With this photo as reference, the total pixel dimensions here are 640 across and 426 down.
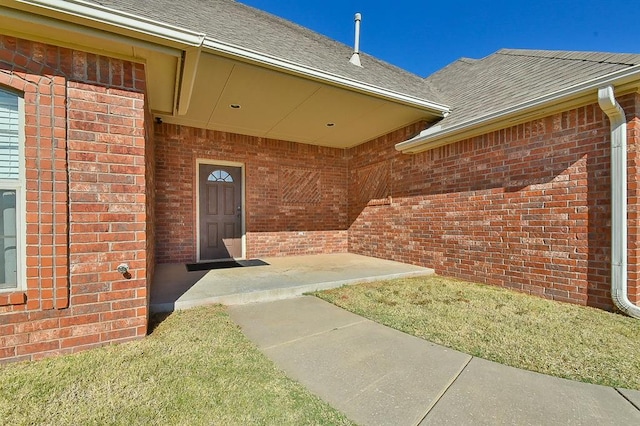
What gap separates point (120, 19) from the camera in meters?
2.30

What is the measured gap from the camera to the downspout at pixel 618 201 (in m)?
3.07

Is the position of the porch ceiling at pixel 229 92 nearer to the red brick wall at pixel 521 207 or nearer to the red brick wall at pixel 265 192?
the red brick wall at pixel 265 192

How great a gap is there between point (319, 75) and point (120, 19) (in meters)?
2.29

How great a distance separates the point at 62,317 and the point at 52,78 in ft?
6.08

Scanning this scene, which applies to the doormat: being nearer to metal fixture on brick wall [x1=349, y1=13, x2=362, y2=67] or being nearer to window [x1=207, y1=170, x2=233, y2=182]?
window [x1=207, y1=170, x2=233, y2=182]

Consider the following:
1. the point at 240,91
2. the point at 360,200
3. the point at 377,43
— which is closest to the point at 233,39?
the point at 240,91

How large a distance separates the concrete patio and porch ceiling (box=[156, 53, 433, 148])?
2.84m

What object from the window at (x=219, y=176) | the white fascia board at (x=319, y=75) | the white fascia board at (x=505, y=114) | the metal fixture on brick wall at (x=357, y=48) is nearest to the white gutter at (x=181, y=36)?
the white fascia board at (x=319, y=75)

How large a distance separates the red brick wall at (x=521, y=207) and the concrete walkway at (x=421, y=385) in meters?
2.24

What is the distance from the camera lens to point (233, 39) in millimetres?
3510

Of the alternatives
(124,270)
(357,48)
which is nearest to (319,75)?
(357,48)

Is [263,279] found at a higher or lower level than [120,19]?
lower

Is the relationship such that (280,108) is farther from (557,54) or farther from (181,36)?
(557,54)

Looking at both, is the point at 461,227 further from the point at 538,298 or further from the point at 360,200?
the point at 360,200
